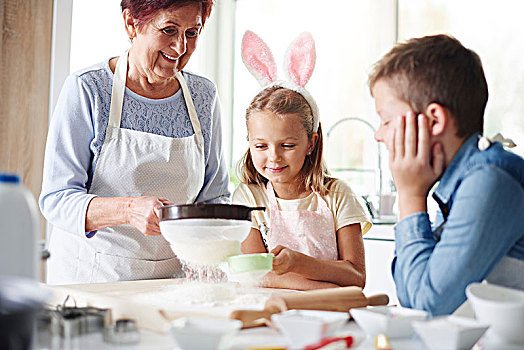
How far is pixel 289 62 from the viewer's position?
6.31ft

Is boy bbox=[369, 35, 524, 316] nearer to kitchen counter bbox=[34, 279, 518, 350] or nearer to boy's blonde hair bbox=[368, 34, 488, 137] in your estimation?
boy's blonde hair bbox=[368, 34, 488, 137]

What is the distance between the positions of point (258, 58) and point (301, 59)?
0.51 ft

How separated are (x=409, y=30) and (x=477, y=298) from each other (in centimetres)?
Answer: 271

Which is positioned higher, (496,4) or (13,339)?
(496,4)

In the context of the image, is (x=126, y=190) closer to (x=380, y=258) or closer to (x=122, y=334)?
(x=122, y=334)

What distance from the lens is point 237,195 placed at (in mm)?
1990

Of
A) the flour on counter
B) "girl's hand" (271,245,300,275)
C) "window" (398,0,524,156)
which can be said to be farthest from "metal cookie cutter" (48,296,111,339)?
"window" (398,0,524,156)

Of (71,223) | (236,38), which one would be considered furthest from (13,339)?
(236,38)

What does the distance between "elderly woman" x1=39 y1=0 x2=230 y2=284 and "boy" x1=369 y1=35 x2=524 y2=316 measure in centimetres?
78

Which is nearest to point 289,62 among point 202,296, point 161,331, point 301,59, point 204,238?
point 301,59

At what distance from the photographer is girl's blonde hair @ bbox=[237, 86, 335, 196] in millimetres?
1855

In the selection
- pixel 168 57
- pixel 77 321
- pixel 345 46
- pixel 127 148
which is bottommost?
pixel 77 321

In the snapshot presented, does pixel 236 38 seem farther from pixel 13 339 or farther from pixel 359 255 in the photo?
pixel 13 339

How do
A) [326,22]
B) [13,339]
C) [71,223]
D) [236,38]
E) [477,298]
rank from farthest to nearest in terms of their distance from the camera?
[236,38] < [326,22] < [71,223] < [477,298] < [13,339]
